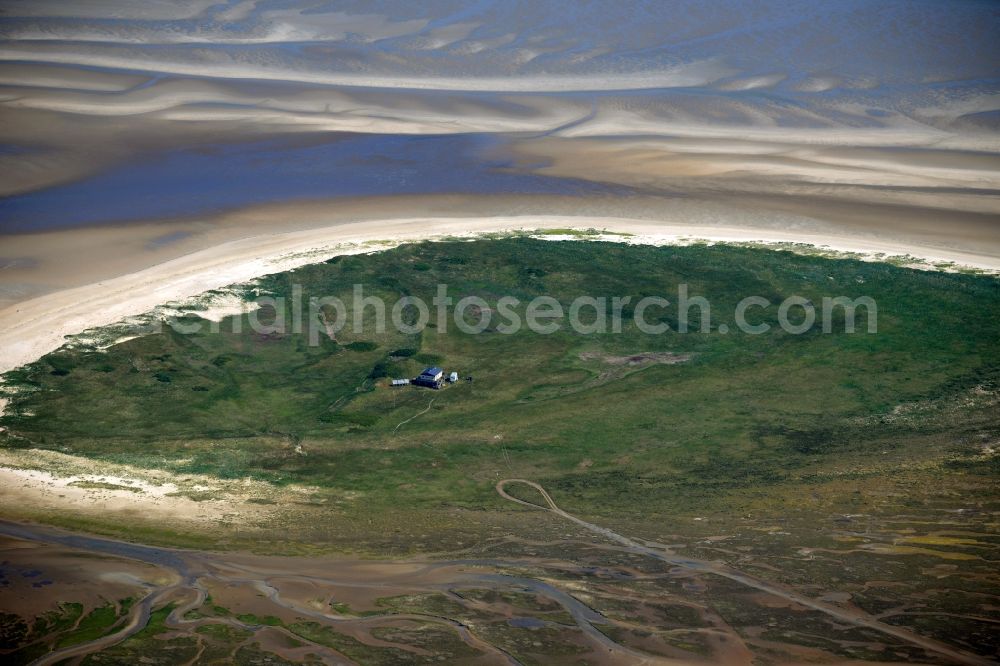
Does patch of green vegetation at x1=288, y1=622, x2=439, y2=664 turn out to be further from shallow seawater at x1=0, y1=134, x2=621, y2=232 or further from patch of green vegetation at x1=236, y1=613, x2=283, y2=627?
shallow seawater at x1=0, y1=134, x2=621, y2=232

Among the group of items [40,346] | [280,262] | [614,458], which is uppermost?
[280,262]

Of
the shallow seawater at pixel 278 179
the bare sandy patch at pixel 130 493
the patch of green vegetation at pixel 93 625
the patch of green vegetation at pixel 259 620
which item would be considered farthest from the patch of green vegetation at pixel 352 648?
the shallow seawater at pixel 278 179

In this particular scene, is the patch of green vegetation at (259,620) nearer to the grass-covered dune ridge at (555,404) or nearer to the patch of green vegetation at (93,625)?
the patch of green vegetation at (93,625)

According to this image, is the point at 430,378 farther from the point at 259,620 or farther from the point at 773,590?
the point at 773,590

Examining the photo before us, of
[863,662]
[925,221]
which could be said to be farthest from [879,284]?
[863,662]

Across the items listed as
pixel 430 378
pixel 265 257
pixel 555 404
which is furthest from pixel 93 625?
pixel 265 257

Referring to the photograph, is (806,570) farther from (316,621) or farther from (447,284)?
(447,284)

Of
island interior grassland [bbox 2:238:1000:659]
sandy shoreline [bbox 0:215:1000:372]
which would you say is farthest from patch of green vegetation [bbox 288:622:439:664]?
sandy shoreline [bbox 0:215:1000:372]
